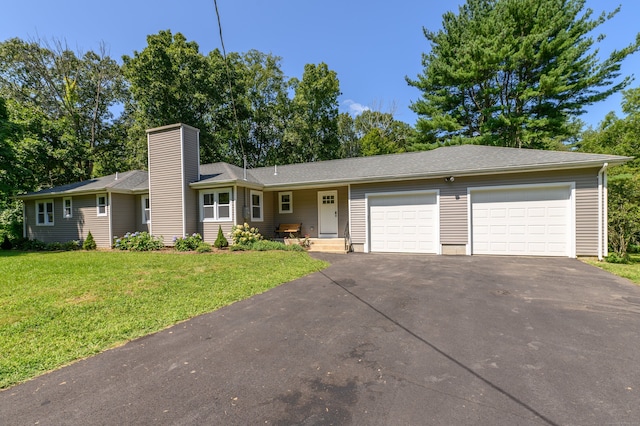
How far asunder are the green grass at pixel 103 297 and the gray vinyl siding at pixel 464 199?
354cm

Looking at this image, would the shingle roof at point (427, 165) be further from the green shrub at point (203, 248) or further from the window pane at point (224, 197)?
the green shrub at point (203, 248)

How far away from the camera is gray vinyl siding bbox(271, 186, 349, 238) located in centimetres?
1280

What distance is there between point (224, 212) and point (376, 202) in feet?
20.9

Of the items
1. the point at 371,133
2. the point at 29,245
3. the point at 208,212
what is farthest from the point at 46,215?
the point at 371,133

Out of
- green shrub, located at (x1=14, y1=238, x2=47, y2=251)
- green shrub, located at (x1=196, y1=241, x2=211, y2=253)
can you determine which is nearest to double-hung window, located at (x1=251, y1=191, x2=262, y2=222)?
green shrub, located at (x1=196, y1=241, x2=211, y2=253)

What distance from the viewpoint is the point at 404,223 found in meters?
10.6

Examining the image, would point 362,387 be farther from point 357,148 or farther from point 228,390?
point 357,148

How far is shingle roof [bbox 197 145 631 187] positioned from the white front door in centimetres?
104

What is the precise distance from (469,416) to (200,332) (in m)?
3.11

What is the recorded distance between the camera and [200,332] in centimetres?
371

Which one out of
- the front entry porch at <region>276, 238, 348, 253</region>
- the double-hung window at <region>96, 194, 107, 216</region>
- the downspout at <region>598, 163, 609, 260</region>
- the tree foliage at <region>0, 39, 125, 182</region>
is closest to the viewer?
the downspout at <region>598, 163, 609, 260</region>

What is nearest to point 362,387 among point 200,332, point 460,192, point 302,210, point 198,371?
point 198,371

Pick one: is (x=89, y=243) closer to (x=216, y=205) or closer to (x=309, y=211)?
(x=216, y=205)

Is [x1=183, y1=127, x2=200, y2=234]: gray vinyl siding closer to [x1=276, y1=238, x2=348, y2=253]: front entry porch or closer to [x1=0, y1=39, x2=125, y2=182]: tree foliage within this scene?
[x1=276, y1=238, x2=348, y2=253]: front entry porch
